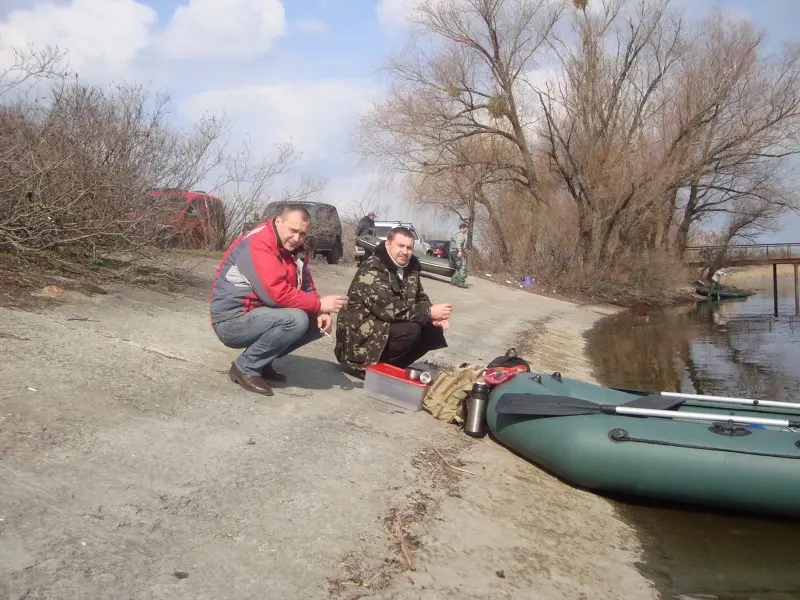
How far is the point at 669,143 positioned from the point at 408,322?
973 inches

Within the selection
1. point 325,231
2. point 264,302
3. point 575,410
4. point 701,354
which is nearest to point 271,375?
point 264,302

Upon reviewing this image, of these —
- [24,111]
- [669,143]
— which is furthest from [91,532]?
[669,143]

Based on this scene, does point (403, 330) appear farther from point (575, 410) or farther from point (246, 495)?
point (246, 495)

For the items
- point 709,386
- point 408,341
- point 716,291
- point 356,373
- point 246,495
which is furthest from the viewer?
point 716,291

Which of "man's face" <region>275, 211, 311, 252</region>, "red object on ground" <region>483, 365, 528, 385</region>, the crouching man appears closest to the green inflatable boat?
"red object on ground" <region>483, 365, 528, 385</region>

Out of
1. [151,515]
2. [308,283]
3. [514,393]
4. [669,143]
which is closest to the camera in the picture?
[151,515]

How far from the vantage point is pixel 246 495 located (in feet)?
11.7

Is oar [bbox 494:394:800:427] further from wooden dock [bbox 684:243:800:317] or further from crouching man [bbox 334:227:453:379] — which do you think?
wooden dock [bbox 684:243:800:317]

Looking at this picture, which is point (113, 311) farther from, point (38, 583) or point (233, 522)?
point (38, 583)

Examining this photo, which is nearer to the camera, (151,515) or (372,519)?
(151,515)

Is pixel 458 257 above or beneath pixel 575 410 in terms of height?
above

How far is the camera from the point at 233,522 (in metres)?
3.26

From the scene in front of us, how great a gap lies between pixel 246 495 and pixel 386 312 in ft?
8.43

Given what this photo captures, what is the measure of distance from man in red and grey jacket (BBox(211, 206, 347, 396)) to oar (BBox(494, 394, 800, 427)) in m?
1.42
